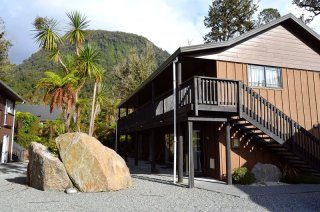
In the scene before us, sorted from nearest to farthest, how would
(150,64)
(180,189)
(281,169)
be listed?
(180,189), (281,169), (150,64)

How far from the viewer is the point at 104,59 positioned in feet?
251

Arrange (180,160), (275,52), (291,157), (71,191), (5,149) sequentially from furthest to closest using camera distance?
(5,149) < (275,52) < (291,157) < (180,160) < (71,191)

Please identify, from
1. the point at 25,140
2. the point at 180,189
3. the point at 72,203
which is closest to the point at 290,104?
the point at 180,189

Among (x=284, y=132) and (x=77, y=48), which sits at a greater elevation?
(x=77, y=48)

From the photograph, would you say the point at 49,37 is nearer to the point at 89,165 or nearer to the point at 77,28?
the point at 77,28

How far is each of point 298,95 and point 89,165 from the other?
10.6 metres

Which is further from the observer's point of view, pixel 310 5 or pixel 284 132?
pixel 310 5

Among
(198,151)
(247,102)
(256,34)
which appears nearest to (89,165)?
(247,102)

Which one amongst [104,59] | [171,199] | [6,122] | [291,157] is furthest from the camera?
[104,59]

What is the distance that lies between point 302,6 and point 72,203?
1247 inches

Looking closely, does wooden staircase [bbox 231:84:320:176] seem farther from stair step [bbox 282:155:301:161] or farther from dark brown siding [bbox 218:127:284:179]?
dark brown siding [bbox 218:127:284:179]

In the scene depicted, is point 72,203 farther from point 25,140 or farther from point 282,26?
point 25,140

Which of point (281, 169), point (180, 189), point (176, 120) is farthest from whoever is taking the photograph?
point (281, 169)

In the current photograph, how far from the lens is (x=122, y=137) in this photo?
3219 cm
